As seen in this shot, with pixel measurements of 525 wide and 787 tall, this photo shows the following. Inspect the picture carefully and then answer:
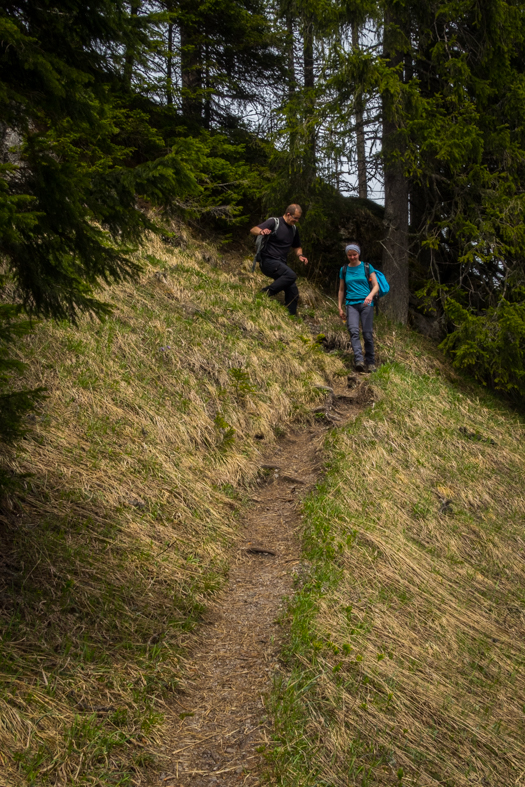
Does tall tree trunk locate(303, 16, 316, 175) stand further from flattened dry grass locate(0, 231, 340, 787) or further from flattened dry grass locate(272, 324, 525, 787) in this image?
flattened dry grass locate(272, 324, 525, 787)

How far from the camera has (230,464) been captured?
20.0 ft

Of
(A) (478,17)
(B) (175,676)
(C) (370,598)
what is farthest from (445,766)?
(A) (478,17)

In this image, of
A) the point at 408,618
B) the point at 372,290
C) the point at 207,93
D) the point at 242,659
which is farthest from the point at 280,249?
the point at 242,659

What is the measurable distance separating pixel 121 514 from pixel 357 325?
6.21 metres

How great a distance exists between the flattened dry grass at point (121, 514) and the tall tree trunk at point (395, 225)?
3.51 m

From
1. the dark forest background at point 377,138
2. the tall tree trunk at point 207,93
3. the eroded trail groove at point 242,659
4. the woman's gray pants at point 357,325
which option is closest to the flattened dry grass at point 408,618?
the eroded trail groove at point 242,659

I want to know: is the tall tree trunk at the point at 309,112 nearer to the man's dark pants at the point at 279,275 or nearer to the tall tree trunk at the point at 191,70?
the man's dark pants at the point at 279,275

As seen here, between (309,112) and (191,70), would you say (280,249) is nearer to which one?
(309,112)

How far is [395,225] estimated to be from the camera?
11.2 metres

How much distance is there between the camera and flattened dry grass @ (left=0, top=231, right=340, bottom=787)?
2.81 metres

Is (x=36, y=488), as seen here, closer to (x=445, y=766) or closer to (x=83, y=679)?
(x=83, y=679)

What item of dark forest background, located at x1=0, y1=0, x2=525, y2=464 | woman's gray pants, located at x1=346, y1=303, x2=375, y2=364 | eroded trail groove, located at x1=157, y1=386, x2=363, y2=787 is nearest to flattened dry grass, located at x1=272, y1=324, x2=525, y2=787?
eroded trail groove, located at x1=157, y1=386, x2=363, y2=787

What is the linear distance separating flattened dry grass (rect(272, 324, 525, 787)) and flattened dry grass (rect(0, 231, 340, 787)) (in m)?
0.86

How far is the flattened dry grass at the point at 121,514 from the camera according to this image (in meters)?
2.81
